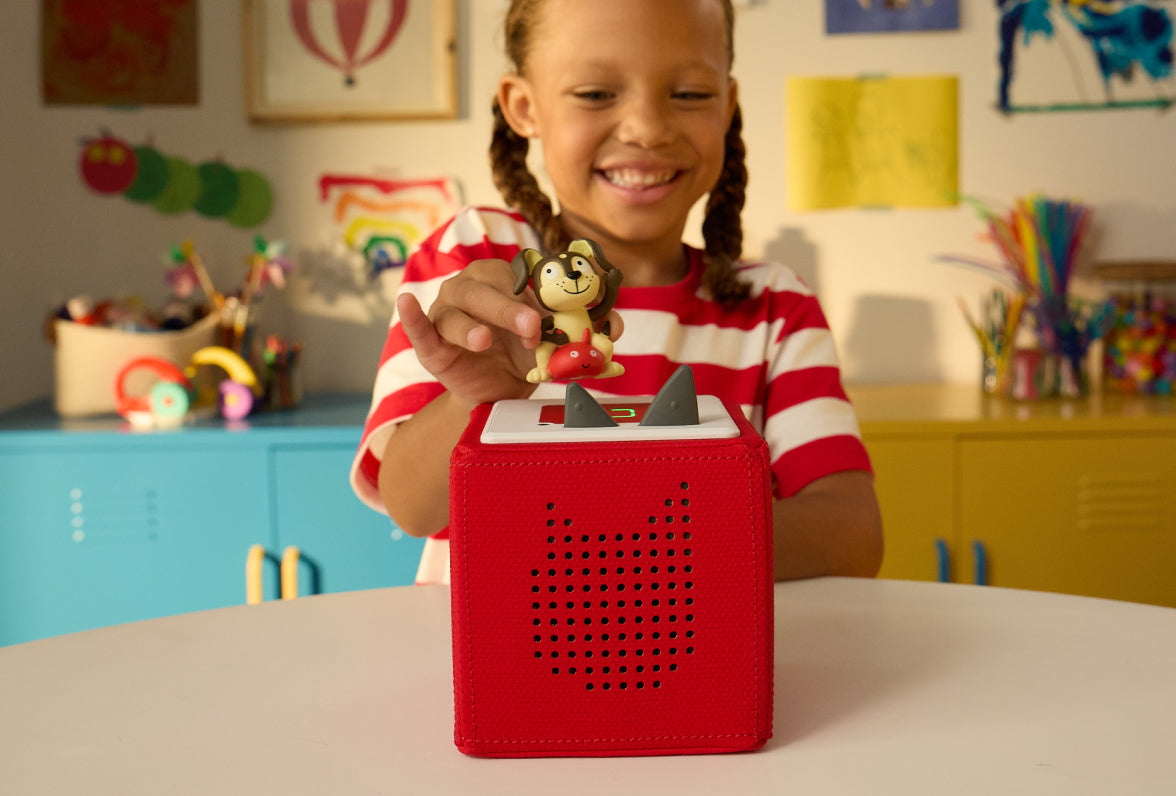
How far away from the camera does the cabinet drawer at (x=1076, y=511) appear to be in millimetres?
1579

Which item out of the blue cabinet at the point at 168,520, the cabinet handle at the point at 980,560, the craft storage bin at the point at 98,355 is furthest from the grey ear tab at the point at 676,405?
the craft storage bin at the point at 98,355

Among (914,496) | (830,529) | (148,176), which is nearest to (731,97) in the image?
(830,529)

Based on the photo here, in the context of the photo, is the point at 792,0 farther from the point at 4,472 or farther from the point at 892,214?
the point at 4,472

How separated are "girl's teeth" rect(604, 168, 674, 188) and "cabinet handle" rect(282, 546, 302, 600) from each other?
2.84 feet

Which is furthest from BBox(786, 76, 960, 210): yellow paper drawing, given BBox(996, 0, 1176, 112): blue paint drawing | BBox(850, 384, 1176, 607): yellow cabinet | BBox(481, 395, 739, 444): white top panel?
BBox(481, 395, 739, 444): white top panel

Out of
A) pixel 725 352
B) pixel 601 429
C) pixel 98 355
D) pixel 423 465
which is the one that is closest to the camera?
pixel 601 429

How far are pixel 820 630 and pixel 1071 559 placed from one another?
3.74ft

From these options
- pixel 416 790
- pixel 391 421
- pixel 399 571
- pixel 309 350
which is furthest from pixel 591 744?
pixel 309 350

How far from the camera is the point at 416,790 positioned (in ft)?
1.41

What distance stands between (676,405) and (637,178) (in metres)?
0.52

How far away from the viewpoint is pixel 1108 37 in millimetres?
1956

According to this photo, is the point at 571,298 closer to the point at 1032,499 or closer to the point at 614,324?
the point at 614,324

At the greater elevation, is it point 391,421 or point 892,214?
point 892,214

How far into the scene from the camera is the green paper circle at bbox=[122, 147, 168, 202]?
197cm
